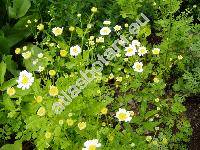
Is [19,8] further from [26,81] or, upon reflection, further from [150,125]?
[150,125]

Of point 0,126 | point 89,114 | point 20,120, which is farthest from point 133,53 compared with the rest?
point 0,126

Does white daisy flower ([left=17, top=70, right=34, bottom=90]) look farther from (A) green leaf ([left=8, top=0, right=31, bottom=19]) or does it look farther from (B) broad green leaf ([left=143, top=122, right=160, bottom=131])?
(A) green leaf ([left=8, top=0, right=31, bottom=19])

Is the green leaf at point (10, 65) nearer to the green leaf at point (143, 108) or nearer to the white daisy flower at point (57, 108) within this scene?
the white daisy flower at point (57, 108)

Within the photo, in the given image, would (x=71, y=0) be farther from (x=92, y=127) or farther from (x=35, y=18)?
(x=92, y=127)

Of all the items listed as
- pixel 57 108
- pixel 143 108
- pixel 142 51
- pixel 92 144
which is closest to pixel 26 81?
pixel 57 108

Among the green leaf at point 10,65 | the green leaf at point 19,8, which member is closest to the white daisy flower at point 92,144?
the green leaf at point 10,65

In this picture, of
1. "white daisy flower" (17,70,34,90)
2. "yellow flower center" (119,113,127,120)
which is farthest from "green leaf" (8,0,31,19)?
"yellow flower center" (119,113,127,120)

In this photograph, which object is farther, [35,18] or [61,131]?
[35,18]
